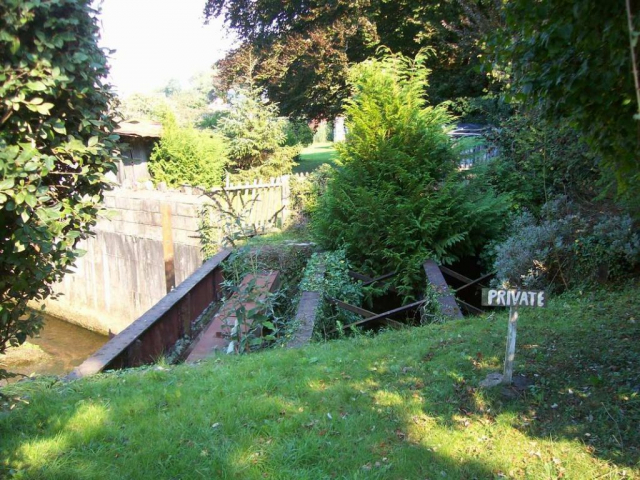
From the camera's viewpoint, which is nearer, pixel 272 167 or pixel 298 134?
Result: pixel 272 167

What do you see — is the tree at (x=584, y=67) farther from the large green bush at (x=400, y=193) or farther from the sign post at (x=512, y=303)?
the large green bush at (x=400, y=193)

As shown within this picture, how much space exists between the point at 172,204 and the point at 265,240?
2898 millimetres

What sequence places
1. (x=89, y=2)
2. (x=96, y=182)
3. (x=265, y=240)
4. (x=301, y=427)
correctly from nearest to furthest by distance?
(x=89, y=2)
(x=96, y=182)
(x=301, y=427)
(x=265, y=240)

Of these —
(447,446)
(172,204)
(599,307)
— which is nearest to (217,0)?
→ (172,204)

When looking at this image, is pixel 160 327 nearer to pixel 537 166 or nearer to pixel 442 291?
pixel 442 291

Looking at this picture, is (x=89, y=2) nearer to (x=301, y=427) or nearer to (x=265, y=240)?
(x=301, y=427)

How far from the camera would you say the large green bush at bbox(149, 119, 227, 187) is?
1967 centimetres

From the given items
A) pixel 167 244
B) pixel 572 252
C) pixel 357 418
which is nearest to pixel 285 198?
pixel 167 244

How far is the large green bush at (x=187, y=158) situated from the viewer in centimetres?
1967

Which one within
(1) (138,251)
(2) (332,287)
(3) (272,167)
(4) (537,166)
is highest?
(4) (537,166)

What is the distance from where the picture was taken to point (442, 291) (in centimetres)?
736

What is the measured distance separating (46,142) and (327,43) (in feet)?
59.4

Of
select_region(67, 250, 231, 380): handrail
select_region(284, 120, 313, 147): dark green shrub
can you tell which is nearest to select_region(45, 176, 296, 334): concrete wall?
select_region(67, 250, 231, 380): handrail

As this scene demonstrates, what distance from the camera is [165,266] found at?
1306 cm
